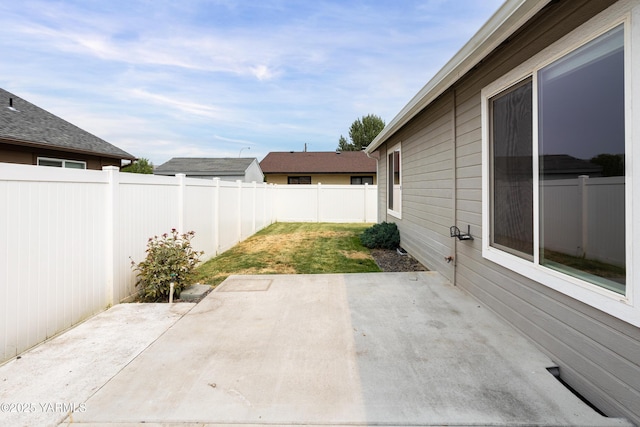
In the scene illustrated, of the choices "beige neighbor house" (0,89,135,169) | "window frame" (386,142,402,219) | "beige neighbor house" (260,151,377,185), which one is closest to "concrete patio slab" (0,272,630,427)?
"window frame" (386,142,402,219)

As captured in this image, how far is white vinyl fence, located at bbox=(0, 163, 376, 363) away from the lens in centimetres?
274

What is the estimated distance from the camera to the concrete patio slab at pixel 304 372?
2006 mm

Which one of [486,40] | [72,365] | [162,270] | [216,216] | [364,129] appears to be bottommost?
[72,365]

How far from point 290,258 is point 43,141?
7.04 metres

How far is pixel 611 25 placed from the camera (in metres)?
2.06

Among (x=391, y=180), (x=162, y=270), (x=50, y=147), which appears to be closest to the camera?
(x=162, y=270)

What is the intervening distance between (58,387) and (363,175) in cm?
2114

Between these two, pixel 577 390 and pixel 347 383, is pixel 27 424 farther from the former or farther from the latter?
pixel 577 390

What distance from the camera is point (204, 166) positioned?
2173 cm

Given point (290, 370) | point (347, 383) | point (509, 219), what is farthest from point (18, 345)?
point (509, 219)

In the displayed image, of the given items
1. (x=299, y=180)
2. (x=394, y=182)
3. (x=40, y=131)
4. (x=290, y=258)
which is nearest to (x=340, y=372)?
(x=290, y=258)

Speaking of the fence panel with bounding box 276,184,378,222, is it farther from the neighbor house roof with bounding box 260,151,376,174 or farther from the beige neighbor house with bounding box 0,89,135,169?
the beige neighbor house with bounding box 0,89,135,169

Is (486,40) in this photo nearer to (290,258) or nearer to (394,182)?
(290,258)

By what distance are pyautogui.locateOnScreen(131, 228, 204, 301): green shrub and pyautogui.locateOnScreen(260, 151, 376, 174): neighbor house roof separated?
18094mm
